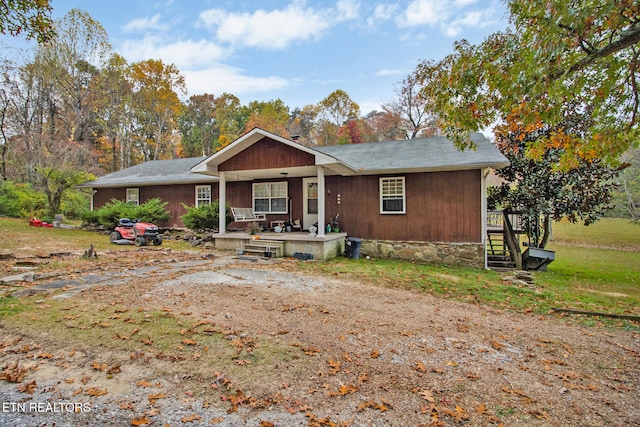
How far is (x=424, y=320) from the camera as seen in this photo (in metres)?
4.50

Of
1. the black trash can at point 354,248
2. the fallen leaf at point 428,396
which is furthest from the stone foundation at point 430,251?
the fallen leaf at point 428,396

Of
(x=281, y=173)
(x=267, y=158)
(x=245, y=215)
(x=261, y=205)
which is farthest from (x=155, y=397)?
A: (x=261, y=205)

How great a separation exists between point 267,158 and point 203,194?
533 cm

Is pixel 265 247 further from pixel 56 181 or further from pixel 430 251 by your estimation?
pixel 56 181

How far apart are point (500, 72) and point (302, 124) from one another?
1153 inches

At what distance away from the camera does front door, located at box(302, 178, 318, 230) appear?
12.1m

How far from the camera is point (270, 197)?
12688 mm

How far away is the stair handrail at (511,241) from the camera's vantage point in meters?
9.87

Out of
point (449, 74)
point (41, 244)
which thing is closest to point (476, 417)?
point (449, 74)

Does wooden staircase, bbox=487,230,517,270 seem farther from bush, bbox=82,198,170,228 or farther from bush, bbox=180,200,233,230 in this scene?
bush, bbox=82,198,170,228

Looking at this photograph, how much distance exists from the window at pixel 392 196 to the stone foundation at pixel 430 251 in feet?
3.51

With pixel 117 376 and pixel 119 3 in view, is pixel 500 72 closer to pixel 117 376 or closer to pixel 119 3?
pixel 117 376

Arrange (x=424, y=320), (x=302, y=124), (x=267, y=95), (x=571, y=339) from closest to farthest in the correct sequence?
(x=571, y=339)
(x=424, y=320)
(x=267, y=95)
(x=302, y=124)

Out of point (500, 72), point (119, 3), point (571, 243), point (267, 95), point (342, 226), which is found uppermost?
point (267, 95)
